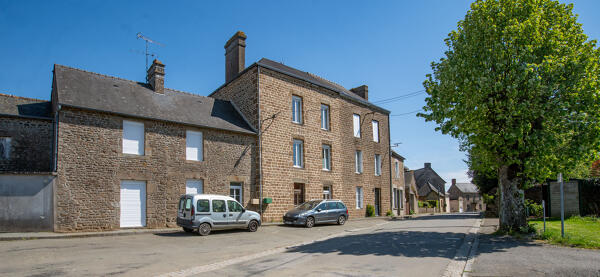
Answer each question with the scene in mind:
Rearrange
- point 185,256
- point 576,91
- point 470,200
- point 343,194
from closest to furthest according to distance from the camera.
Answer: point 185,256 < point 576,91 < point 343,194 < point 470,200

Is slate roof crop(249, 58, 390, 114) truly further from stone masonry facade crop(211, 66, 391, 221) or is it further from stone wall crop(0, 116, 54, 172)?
stone wall crop(0, 116, 54, 172)

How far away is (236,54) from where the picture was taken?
2089 cm

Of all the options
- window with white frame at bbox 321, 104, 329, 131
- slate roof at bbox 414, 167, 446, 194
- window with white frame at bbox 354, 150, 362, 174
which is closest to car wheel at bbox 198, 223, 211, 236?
window with white frame at bbox 321, 104, 329, 131

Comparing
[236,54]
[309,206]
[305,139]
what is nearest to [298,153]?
[305,139]

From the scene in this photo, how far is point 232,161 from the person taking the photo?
680 inches

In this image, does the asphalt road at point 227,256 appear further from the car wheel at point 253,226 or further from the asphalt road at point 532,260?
the car wheel at point 253,226

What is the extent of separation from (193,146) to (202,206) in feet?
12.9

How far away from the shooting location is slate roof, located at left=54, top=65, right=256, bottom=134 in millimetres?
13992

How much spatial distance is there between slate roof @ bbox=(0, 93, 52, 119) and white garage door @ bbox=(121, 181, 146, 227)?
177 inches

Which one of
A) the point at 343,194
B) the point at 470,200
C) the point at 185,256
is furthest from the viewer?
the point at 470,200

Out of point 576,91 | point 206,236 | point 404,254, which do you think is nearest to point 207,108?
point 206,236

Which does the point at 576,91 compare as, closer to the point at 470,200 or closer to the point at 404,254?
the point at 404,254

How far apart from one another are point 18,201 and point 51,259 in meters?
5.60

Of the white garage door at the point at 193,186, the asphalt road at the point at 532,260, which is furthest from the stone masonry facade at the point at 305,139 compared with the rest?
the asphalt road at the point at 532,260
